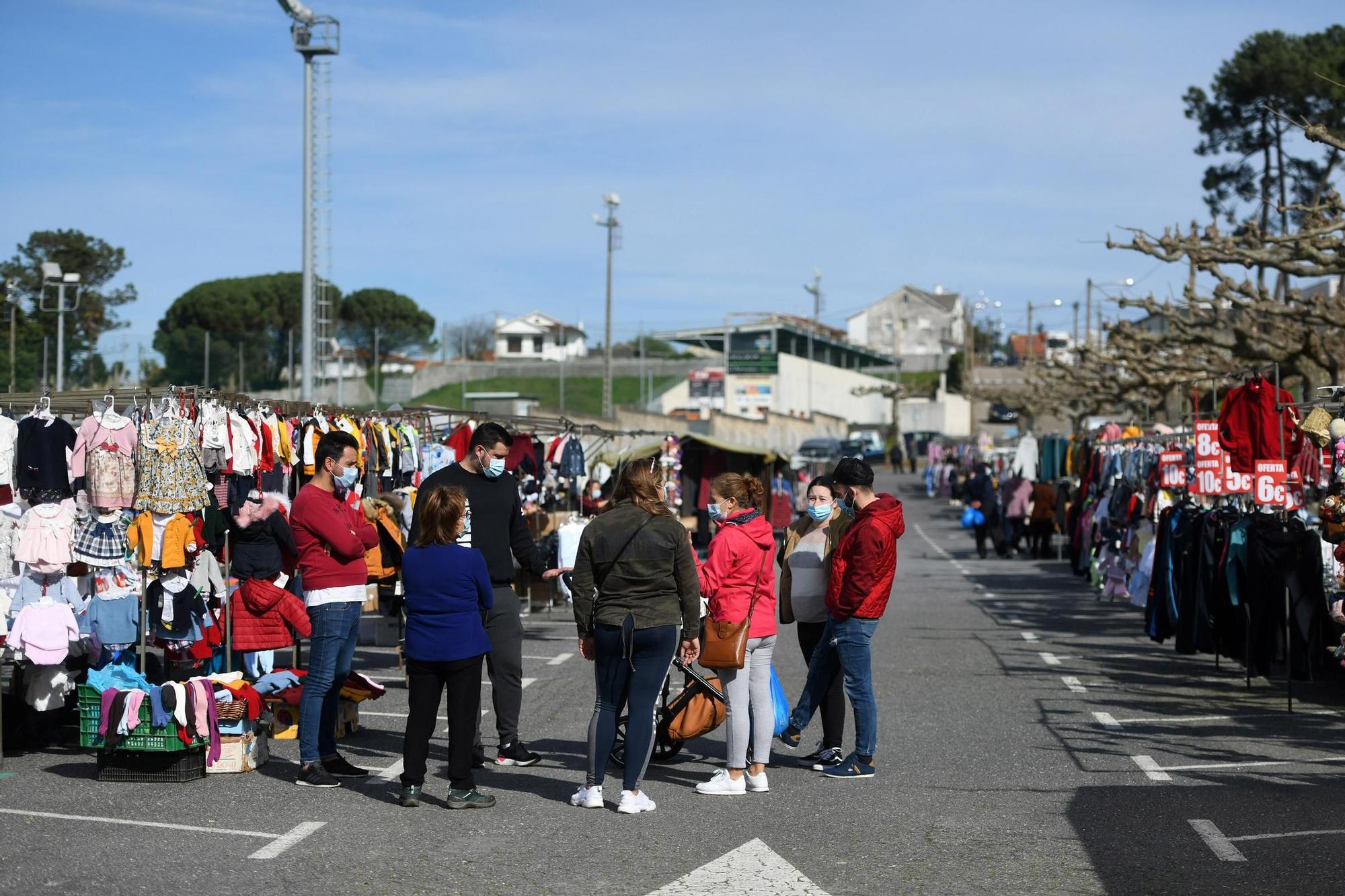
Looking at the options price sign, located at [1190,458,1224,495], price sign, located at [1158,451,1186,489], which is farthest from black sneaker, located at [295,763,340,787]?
price sign, located at [1158,451,1186,489]

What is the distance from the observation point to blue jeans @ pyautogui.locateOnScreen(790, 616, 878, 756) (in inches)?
338

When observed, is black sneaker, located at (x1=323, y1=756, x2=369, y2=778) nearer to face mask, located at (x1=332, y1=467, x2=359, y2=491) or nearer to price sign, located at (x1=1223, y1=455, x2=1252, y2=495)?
face mask, located at (x1=332, y1=467, x2=359, y2=491)

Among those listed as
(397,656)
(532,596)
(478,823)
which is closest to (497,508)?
(478,823)

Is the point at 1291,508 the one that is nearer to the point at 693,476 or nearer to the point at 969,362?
the point at 693,476

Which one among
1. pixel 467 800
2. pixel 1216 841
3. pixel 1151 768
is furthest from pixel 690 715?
pixel 1216 841

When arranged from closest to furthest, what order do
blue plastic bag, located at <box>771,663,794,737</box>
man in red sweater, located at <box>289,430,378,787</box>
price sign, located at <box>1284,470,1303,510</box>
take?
man in red sweater, located at <box>289,430,378,787</box> < blue plastic bag, located at <box>771,663,794,737</box> < price sign, located at <box>1284,470,1303,510</box>

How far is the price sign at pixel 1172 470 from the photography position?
656 inches

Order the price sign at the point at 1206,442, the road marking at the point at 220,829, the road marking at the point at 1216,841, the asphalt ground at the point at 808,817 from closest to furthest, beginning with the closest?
the asphalt ground at the point at 808,817 → the road marking at the point at 1216,841 → the road marking at the point at 220,829 → the price sign at the point at 1206,442

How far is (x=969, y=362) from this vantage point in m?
79.4

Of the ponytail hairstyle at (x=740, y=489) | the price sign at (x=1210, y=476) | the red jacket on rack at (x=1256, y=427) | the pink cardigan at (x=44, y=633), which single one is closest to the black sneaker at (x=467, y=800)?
the ponytail hairstyle at (x=740, y=489)

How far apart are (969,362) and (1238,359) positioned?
184ft

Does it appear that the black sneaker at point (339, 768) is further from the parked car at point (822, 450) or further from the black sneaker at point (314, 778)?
the parked car at point (822, 450)

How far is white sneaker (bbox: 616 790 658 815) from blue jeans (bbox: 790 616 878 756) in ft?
4.97

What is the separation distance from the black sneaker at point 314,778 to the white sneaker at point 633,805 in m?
1.70
